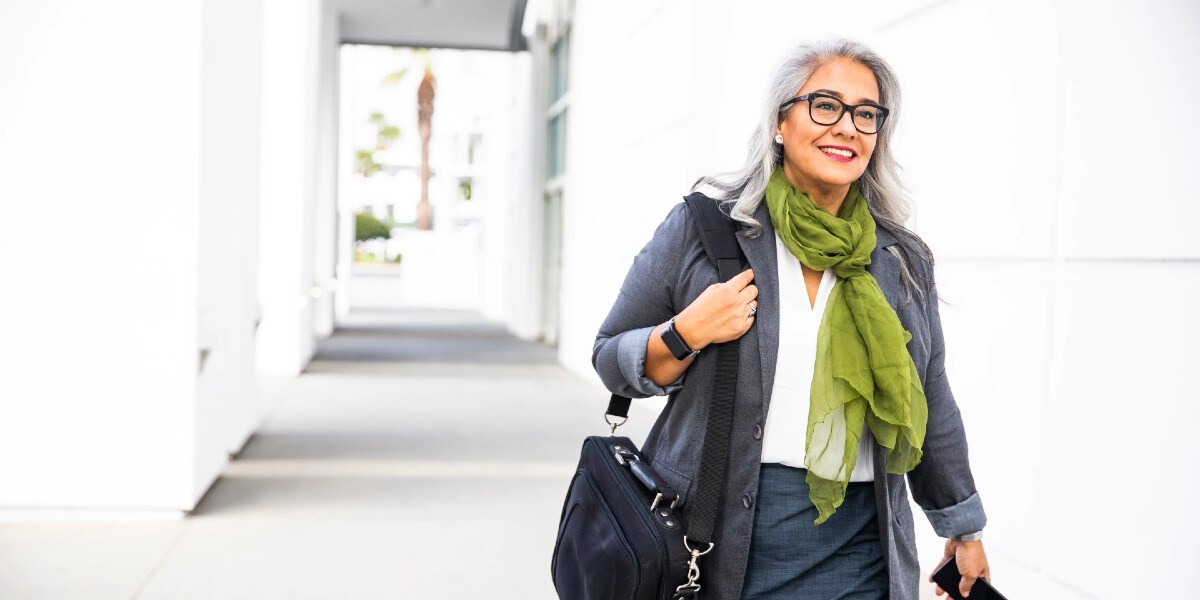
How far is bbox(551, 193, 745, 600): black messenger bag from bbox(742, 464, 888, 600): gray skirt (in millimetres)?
102

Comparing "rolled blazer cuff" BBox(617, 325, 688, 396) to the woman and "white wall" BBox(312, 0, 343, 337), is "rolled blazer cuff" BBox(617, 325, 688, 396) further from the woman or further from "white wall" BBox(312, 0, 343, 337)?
"white wall" BBox(312, 0, 343, 337)

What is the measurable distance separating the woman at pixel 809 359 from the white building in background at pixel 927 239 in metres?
1.67

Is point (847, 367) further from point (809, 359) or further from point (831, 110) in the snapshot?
point (831, 110)

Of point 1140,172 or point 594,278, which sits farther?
point 594,278

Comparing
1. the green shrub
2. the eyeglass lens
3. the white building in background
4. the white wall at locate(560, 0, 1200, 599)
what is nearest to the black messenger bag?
the eyeglass lens

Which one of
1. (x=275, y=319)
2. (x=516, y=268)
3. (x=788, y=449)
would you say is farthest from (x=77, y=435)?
(x=516, y=268)

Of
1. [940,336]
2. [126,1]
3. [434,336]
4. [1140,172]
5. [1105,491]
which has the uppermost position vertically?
[126,1]

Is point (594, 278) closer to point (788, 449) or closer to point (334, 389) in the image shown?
point (334, 389)

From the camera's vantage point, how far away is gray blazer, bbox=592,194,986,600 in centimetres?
210

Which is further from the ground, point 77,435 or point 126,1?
point 126,1

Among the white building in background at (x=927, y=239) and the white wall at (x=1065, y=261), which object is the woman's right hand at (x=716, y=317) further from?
the white building in background at (x=927, y=239)

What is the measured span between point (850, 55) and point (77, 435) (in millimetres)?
4423

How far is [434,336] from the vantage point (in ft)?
62.4

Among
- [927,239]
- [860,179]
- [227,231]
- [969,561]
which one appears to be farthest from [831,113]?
[227,231]
